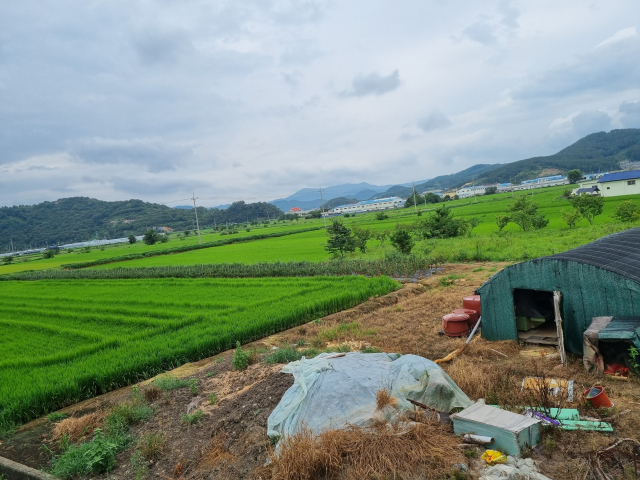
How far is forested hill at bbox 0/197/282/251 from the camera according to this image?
131875 millimetres

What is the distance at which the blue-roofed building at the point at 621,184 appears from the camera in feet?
175

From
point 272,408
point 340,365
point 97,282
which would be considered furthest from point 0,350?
point 97,282

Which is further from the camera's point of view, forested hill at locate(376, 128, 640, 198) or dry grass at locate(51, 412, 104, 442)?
forested hill at locate(376, 128, 640, 198)

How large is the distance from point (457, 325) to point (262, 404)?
5.59 meters

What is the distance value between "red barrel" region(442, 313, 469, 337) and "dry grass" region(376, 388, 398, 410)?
511cm

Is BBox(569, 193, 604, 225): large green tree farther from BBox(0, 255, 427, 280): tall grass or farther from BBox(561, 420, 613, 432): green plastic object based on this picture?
BBox(561, 420, 613, 432): green plastic object

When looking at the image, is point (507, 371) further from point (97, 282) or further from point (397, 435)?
point (97, 282)

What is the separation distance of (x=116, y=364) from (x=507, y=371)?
28.9 feet

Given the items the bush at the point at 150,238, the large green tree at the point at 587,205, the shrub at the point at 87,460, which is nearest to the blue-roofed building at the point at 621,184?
the large green tree at the point at 587,205

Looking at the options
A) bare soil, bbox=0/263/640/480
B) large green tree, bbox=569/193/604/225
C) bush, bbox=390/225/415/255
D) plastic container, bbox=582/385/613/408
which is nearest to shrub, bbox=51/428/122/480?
bare soil, bbox=0/263/640/480

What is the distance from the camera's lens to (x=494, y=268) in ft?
64.5

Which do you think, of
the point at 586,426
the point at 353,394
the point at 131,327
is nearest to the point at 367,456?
the point at 353,394

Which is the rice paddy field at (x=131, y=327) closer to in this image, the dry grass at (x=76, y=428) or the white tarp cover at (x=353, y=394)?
the dry grass at (x=76, y=428)

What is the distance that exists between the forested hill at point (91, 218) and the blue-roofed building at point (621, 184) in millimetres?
122696
